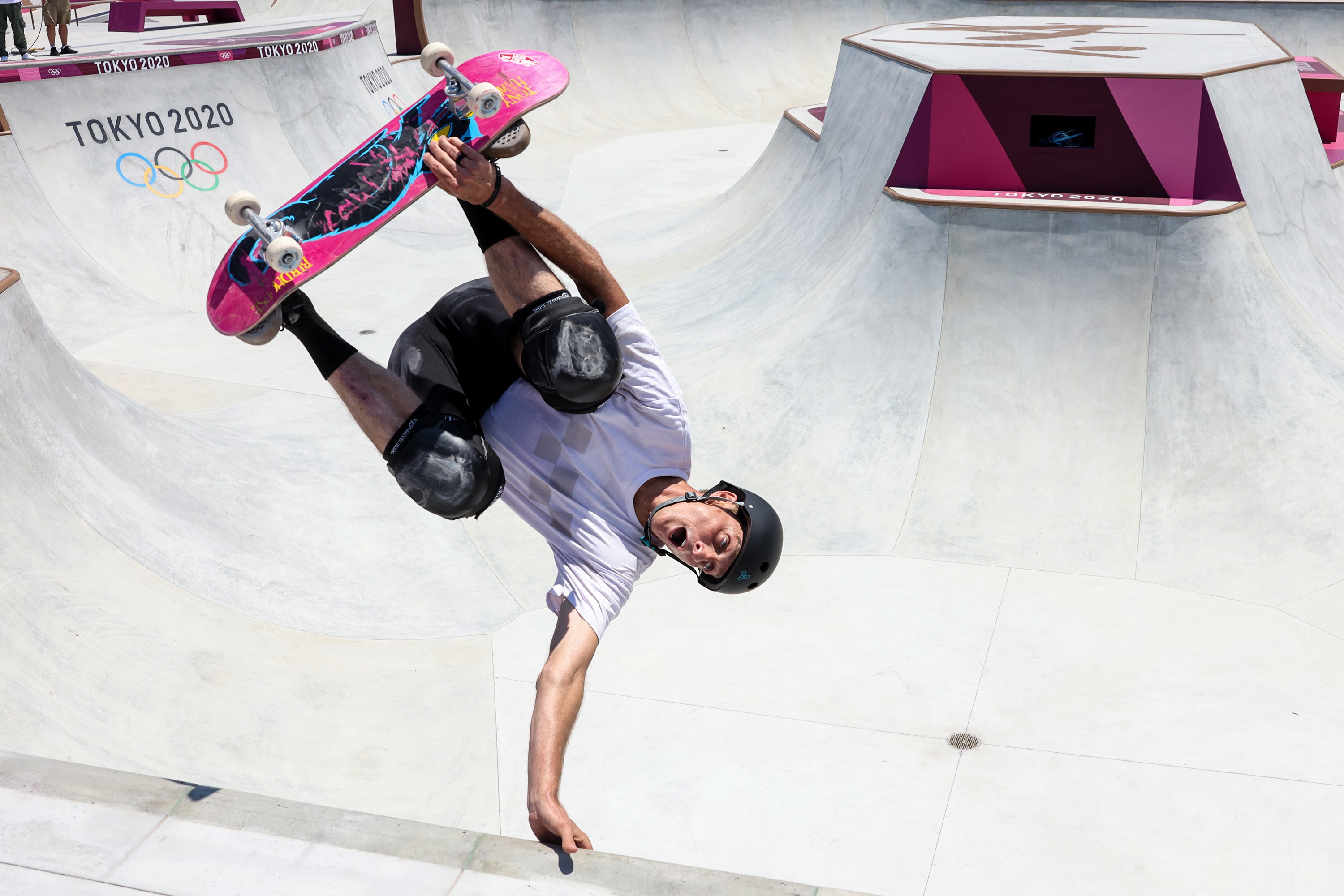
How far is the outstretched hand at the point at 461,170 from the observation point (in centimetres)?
357

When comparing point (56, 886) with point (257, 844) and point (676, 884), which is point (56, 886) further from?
point (676, 884)

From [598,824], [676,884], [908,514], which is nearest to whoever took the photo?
[676,884]

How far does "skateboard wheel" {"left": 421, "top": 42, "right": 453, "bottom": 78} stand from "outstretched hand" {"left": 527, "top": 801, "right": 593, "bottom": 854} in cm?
254

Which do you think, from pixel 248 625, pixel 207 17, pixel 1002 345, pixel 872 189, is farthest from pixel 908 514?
pixel 207 17

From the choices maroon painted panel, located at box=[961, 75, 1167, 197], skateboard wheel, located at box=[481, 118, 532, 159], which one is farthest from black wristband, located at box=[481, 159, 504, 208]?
maroon painted panel, located at box=[961, 75, 1167, 197]

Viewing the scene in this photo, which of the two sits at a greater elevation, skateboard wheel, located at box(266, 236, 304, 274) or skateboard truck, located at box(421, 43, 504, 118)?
skateboard truck, located at box(421, 43, 504, 118)

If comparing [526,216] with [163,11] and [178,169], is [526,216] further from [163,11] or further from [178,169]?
[163,11]

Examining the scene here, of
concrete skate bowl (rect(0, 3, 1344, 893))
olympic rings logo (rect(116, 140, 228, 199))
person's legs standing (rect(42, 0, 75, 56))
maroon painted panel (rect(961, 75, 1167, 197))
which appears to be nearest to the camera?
concrete skate bowl (rect(0, 3, 1344, 893))

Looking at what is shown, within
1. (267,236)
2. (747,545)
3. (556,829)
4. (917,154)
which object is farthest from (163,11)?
(556,829)

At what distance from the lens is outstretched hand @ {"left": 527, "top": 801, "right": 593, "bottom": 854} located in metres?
3.06

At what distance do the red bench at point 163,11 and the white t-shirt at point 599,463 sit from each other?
2220cm

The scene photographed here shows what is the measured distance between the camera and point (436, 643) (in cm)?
619

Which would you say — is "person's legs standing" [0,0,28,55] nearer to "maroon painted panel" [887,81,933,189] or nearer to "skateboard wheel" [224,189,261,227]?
"maroon painted panel" [887,81,933,189]

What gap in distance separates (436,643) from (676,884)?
11.9 ft
